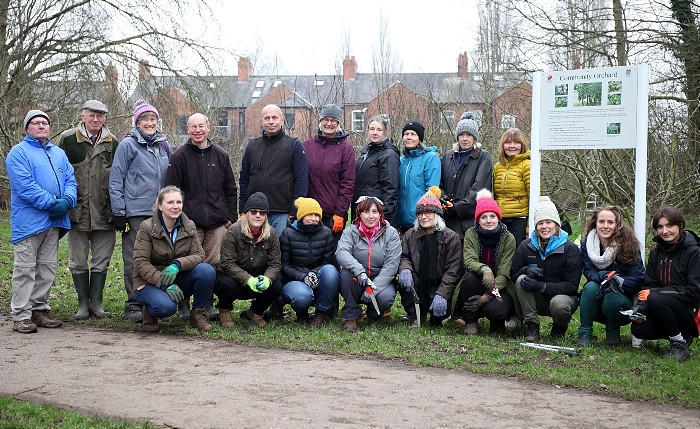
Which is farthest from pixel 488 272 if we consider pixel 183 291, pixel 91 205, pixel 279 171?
pixel 91 205

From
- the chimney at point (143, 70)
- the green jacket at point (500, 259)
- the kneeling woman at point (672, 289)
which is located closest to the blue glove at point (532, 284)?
the green jacket at point (500, 259)

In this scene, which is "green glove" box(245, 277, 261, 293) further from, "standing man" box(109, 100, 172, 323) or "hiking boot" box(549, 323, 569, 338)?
"hiking boot" box(549, 323, 569, 338)

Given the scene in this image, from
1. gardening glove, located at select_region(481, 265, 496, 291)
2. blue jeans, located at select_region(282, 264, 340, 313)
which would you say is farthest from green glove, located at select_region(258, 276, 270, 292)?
gardening glove, located at select_region(481, 265, 496, 291)

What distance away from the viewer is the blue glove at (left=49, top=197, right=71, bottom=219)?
6.88m

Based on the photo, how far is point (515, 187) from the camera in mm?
7348

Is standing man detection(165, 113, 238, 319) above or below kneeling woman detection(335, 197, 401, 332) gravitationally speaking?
above

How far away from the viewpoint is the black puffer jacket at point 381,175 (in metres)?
7.56

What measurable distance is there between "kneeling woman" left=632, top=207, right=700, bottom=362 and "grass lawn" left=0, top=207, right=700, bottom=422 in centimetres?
20

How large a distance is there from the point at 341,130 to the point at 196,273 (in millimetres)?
2275

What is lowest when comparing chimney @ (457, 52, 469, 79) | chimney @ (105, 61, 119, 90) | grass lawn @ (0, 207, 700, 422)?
grass lawn @ (0, 207, 700, 422)

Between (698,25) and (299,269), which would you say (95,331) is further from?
(698,25)

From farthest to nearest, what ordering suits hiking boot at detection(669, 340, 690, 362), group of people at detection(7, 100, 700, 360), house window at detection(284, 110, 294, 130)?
house window at detection(284, 110, 294, 130)
group of people at detection(7, 100, 700, 360)
hiking boot at detection(669, 340, 690, 362)

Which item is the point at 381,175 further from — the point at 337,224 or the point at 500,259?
the point at 500,259

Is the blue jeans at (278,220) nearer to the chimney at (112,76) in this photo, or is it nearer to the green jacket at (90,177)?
the green jacket at (90,177)
